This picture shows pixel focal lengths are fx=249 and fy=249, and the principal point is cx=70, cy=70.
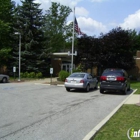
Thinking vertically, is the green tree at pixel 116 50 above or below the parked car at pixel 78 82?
above

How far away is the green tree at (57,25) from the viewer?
59.4 meters

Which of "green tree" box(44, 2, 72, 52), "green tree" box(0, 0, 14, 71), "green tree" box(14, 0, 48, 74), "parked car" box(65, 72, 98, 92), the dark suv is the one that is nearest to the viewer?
the dark suv

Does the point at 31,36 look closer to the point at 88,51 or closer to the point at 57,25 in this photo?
the point at 88,51

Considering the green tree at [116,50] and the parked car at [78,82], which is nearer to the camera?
the parked car at [78,82]

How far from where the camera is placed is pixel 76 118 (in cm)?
866

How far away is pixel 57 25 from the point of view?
59938 mm

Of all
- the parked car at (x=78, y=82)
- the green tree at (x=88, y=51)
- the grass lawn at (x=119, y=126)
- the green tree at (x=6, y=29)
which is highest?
the green tree at (x=6, y=29)

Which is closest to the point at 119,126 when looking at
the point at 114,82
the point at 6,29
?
the point at 114,82

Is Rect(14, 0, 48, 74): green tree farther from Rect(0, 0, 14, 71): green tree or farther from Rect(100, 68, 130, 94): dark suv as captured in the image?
Rect(100, 68, 130, 94): dark suv

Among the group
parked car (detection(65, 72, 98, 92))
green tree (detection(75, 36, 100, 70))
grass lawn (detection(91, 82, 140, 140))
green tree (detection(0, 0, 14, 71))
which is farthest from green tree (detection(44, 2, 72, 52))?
grass lawn (detection(91, 82, 140, 140))

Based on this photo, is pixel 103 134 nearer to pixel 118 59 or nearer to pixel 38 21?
pixel 118 59

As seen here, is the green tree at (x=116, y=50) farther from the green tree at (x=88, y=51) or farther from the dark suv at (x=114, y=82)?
the dark suv at (x=114, y=82)

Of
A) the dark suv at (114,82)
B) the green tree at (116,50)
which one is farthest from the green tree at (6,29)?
the dark suv at (114,82)

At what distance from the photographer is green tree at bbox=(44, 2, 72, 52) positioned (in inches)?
2340
